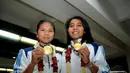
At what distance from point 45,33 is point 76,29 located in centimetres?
31

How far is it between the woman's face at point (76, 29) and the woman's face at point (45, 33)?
19 centimetres

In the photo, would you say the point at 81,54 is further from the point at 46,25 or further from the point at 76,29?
the point at 46,25

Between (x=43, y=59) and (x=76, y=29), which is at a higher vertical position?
(x=76, y=29)

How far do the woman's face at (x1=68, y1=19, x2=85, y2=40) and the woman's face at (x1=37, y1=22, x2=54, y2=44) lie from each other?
0.19 metres

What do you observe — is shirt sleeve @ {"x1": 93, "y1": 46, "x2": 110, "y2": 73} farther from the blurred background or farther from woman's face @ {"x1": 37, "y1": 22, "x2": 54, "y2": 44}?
the blurred background

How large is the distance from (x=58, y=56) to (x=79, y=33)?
330mm

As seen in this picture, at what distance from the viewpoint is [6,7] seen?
348cm

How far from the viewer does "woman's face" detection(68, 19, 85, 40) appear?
1.67 m

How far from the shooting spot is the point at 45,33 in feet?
5.51

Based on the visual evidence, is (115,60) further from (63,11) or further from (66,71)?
(66,71)

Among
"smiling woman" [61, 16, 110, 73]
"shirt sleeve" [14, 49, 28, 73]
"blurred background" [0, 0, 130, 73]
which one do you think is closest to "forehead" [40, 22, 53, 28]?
"smiling woman" [61, 16, 110, 73]

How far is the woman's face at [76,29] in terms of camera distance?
167cm

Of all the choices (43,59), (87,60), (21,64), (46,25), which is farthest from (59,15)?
(87,60)

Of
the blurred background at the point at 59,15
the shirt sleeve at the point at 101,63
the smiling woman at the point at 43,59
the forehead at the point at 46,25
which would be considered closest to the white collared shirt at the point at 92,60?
the shirt sleeve at the point at 101,63
